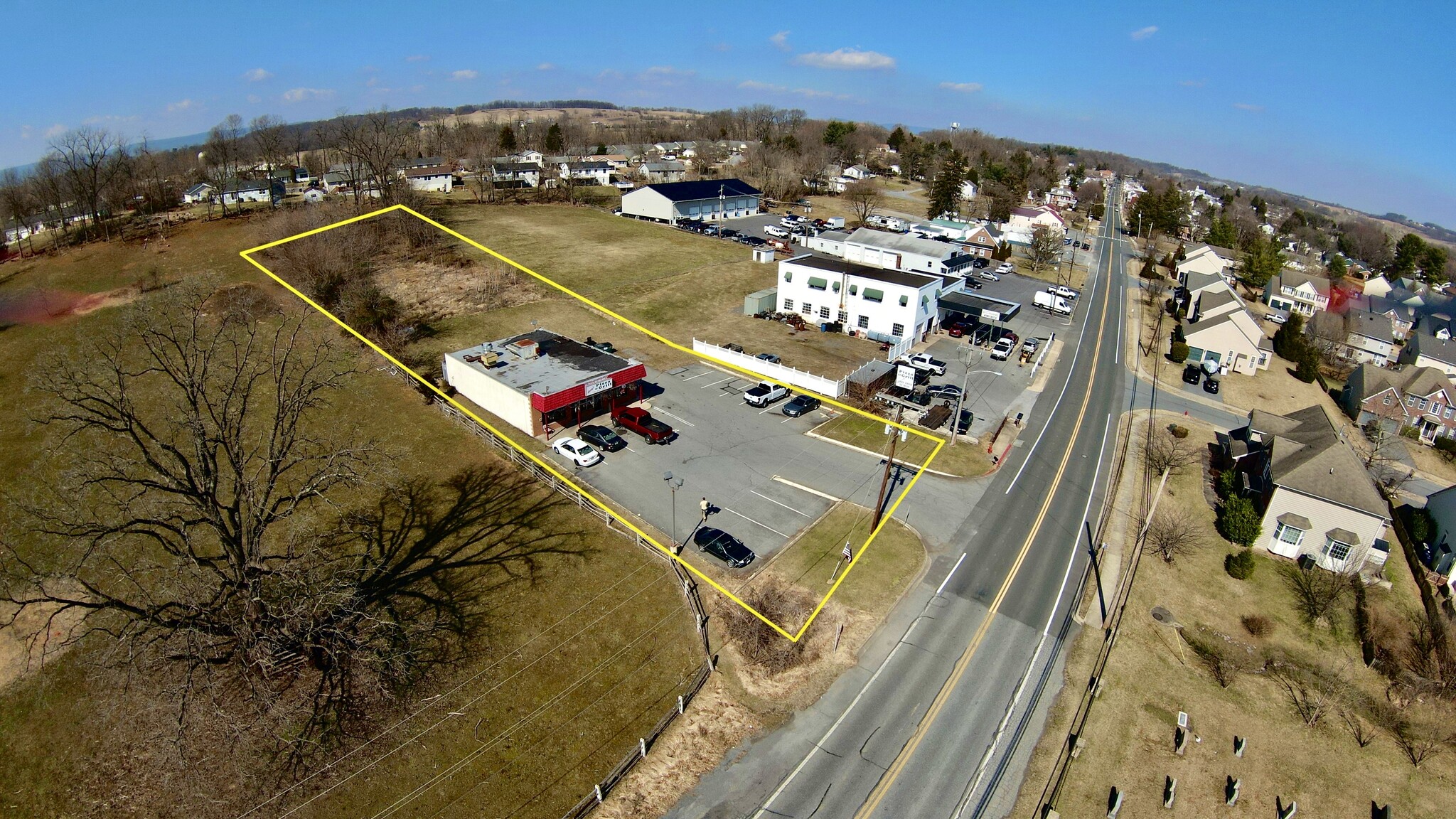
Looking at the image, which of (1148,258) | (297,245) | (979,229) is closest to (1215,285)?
(1148,258)

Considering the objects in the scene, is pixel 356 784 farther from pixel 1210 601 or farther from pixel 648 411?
pixel 1210 601

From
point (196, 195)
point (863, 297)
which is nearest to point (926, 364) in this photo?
point (863, 297)

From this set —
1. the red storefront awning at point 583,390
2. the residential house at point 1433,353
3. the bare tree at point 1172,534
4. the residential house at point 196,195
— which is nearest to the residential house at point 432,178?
the residential house at point 196,195

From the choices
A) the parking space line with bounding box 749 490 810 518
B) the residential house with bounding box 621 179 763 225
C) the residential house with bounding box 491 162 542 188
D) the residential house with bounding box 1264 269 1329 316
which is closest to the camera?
the parking space line with bounding box 749 490 810 518

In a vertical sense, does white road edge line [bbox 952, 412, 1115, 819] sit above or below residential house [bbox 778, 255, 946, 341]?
below

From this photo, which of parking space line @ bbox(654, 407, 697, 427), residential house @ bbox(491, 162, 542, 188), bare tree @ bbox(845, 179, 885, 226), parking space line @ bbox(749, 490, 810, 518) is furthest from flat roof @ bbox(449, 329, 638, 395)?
residential house @ bbox(491, 162, 542, 188)

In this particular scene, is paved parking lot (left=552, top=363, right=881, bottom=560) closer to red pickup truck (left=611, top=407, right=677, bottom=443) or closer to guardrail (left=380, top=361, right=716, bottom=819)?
red pickup truck (left=611, top=407, right=677, bottom=443)
